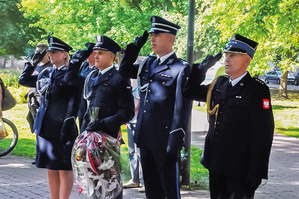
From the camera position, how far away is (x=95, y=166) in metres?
4.60

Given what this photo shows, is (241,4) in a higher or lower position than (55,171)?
higher

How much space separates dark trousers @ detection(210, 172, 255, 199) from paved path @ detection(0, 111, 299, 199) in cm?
242

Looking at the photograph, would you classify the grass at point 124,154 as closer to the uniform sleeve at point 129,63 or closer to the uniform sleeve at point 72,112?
the uniform sleeve at point 72,112

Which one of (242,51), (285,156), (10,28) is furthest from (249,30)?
(10,28)

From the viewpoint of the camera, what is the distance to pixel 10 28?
34219mm

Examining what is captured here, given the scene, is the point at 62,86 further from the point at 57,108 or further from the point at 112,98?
the point at 112,98

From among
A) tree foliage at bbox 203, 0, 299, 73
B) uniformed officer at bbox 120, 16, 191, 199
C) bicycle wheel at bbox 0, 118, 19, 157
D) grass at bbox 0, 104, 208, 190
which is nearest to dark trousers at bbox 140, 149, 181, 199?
uniformed officer at bbox 120, 16, 191, 199

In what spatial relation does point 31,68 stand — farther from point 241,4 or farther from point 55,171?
point 241,4

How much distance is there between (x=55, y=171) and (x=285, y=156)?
656 centimetres

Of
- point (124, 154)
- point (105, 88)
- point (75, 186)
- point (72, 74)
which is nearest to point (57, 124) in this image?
point (72, 74)

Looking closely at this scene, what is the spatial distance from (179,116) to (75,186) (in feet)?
10.4

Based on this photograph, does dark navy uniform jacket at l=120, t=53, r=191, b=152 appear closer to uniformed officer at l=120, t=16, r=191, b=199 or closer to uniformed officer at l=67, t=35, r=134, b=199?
uniformed officer at l=120, t=16, r=191, b=199

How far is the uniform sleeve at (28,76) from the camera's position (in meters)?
5.93

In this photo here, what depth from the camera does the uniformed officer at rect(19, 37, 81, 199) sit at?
209 inches
